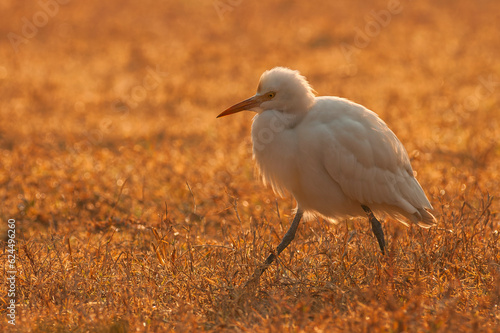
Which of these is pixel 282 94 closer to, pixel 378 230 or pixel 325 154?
pixel 325 154

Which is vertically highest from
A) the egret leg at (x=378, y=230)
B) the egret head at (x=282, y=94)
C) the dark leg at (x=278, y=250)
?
the egret head at (x=282, y=94)

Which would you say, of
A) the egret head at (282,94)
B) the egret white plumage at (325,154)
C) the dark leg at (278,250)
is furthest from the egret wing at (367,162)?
the dark leg at (278,250)

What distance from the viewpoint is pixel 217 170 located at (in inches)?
284

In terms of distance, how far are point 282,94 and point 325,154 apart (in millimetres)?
482

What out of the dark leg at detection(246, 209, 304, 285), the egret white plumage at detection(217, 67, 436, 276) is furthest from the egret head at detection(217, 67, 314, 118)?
the dark leg at detection(246, 209, 304, 285)

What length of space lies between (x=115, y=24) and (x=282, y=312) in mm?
14710

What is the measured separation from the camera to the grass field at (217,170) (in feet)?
12.1

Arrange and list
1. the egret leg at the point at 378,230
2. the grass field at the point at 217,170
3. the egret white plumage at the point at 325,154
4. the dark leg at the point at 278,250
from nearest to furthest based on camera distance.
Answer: the grass field at the point at 217,170, the dark leg at the point at 278,250, the egret white plumage at the point at 325,154, the egret leg at the point at 378,230

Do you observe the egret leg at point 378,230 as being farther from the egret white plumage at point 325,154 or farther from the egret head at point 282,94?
the egret head at point 282,94

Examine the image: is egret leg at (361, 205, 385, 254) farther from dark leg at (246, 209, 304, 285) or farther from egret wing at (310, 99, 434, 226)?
dark leg at (246, 209, 304, 285)

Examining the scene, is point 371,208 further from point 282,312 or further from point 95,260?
point 95,260

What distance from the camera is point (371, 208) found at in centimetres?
466

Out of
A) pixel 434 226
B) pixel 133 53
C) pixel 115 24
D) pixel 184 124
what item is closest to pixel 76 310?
pixel 434 226

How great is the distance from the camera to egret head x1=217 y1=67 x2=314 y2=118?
4.32 meters
